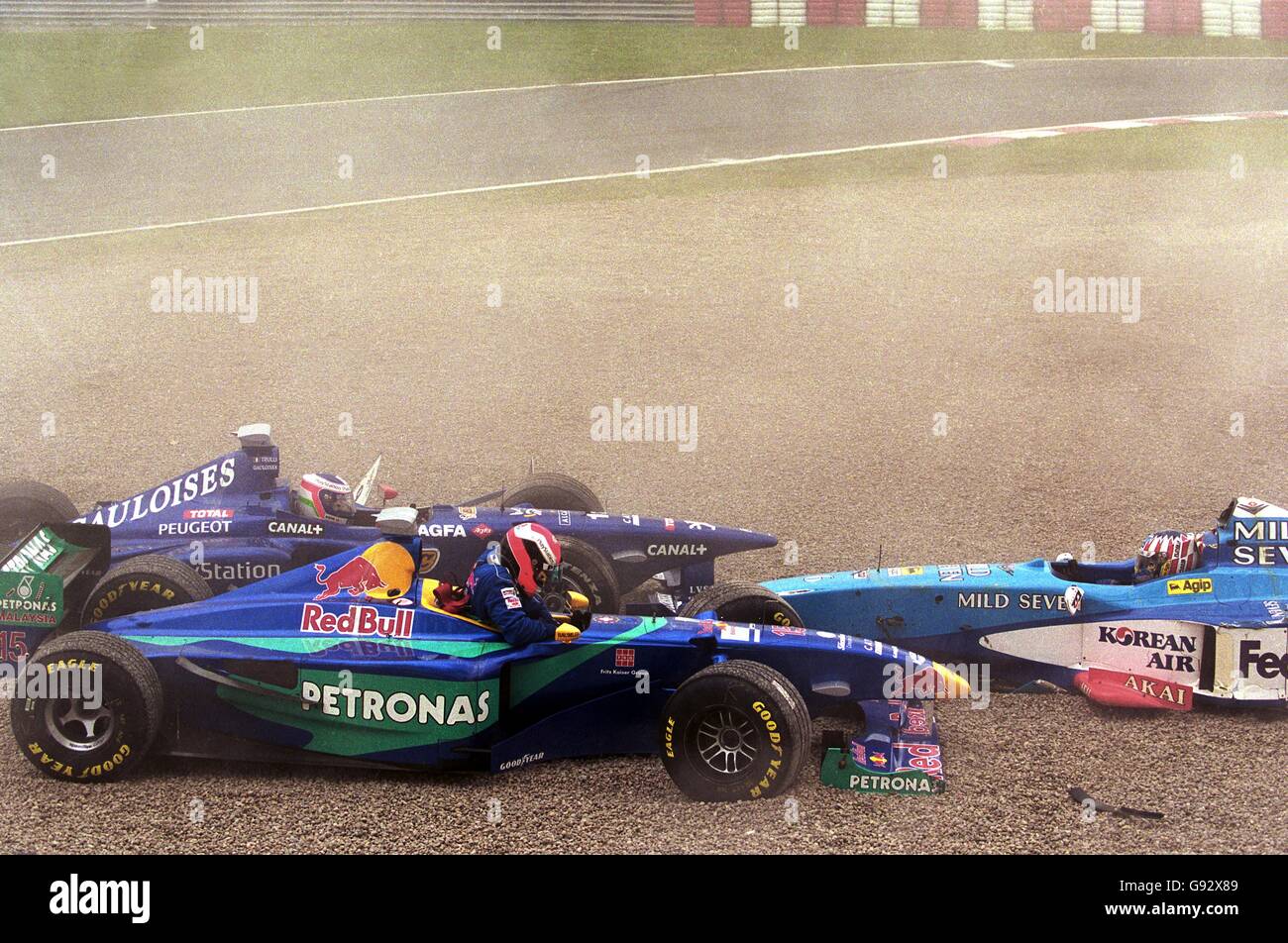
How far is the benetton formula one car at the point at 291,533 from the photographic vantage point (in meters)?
8.50

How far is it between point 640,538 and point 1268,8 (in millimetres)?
29633

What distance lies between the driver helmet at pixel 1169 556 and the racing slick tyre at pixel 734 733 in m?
2.67

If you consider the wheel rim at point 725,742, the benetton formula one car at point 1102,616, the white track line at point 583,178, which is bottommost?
the wheel rim at point 725,742

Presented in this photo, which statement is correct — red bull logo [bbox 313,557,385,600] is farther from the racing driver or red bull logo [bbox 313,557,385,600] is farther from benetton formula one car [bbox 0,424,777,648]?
benetton formula one car [bbox 0,424,777,648]

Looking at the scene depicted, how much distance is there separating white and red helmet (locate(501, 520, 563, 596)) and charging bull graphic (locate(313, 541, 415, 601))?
1.86 feet

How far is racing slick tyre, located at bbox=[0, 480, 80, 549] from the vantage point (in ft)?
30.1

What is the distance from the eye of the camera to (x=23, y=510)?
30.1 ft

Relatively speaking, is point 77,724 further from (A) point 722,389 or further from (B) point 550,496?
(A) point 722,389

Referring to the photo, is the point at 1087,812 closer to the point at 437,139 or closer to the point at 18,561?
the point at 18,561

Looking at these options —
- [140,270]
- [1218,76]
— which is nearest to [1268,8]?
Result: [1218,76]
